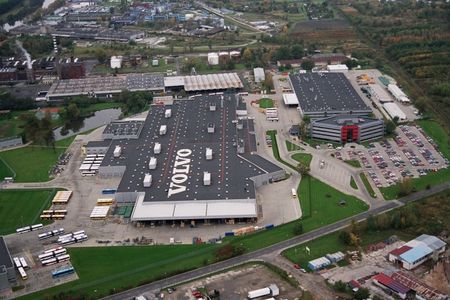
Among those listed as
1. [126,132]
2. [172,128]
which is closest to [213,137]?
[172,128]

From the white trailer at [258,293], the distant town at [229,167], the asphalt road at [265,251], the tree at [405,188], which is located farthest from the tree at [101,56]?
the white trailer at [258,293]

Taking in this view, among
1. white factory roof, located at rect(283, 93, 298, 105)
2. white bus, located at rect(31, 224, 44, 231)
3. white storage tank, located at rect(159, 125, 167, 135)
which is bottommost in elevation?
white bus, located at rect(31, 224, 44, 231)

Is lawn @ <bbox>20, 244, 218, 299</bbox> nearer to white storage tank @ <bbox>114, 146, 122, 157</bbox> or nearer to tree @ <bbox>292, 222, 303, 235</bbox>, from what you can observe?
tree @ <bbox>292, 222, 303, 235</bbox>

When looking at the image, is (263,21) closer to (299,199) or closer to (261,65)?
(261,65)

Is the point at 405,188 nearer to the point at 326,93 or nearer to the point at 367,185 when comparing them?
the point at 367,185

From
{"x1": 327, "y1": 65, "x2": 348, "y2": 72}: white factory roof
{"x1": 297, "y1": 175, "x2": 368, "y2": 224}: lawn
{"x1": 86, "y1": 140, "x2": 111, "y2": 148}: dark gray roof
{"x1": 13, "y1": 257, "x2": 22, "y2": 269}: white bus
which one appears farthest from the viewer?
{"x1": 327, "y1": 65, "x2": 348, "y2": 72}: white factory roof

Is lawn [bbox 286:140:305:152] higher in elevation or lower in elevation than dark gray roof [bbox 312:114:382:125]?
lower

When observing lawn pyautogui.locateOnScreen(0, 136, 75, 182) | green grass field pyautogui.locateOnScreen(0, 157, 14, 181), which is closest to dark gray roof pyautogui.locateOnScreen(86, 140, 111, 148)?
lawn pyautogui.locateOnScreen(0, 136, 75, 182)
